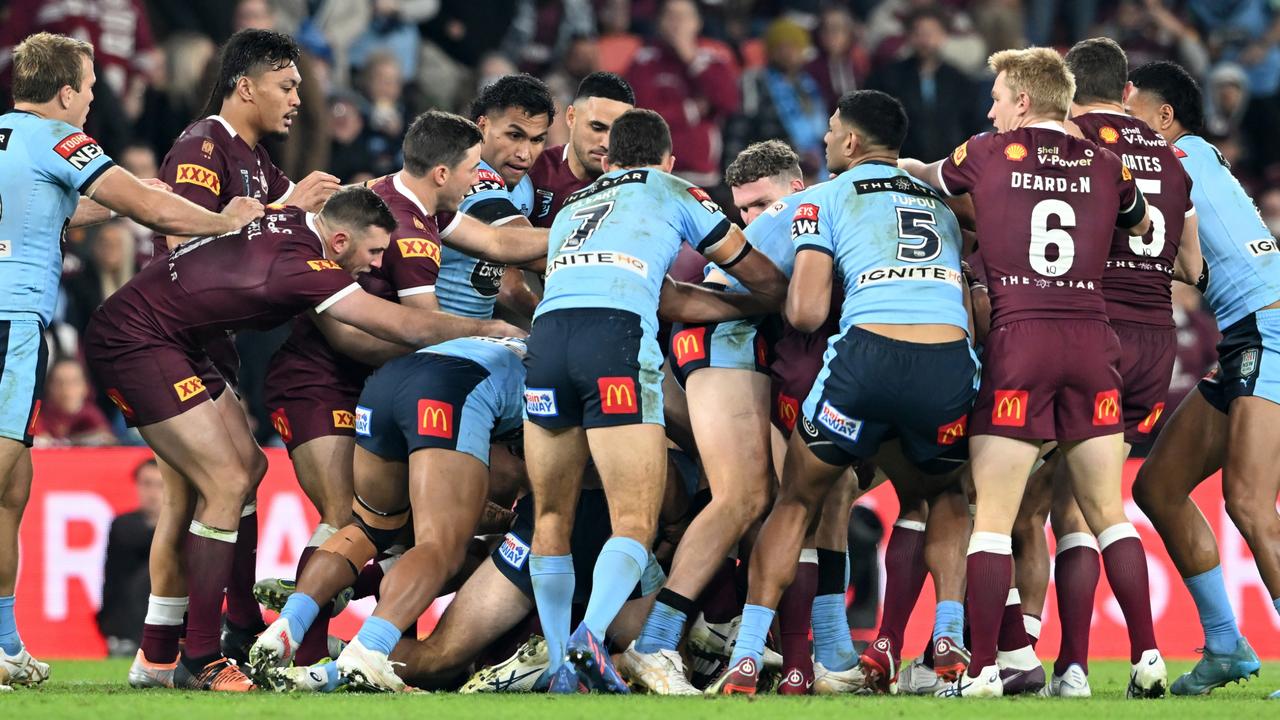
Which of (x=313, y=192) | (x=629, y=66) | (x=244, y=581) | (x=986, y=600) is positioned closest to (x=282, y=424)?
(x=244, y=581)

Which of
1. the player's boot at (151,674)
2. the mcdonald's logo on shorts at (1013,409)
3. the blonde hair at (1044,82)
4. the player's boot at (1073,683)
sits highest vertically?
the blonde hair at (1044,82)

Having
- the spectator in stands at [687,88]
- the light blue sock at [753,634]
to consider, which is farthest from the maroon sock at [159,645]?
the spectator in stands at [687,88]

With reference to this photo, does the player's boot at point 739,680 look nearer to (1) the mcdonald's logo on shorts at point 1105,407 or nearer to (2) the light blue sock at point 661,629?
(2) the light blue sock at point 661,629

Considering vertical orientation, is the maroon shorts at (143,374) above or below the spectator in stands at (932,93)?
below

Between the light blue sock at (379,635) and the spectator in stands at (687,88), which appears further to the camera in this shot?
the spectator in stands at (687,88)

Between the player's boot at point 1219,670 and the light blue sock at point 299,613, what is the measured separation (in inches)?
172

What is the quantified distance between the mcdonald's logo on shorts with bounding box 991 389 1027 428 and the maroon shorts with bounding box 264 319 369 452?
3.37 meters

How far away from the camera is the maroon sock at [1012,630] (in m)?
8.05

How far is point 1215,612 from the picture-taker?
845 cm

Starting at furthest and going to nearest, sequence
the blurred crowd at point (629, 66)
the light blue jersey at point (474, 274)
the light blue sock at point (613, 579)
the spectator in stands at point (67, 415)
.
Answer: the blurred crowd at point (629, 66) < the spectator in stands at point (67, 415) < the light blue jersey at point (474, 274) < the light blue sock at point (613, 579)

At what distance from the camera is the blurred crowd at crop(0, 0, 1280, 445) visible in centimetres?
1435

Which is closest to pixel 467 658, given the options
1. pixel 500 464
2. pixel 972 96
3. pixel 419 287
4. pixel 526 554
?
pixel 526 554

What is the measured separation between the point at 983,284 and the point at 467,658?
A: 329cm

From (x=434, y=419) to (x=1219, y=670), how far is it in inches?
163
